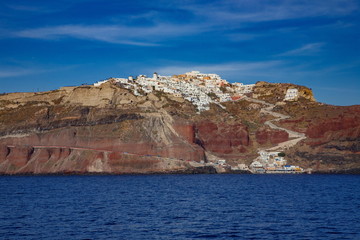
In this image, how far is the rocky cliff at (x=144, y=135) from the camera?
447 ft

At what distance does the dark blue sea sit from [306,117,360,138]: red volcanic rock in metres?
75.9

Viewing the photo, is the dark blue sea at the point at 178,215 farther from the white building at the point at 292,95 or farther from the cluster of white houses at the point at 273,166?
the white building at the point at 292,95

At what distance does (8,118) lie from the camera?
161000 mm

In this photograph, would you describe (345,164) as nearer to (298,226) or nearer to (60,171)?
(60,171)

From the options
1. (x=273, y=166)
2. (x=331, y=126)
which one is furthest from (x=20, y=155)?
(x=331, y=126)

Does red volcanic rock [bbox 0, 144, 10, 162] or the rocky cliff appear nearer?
the rocky cliff

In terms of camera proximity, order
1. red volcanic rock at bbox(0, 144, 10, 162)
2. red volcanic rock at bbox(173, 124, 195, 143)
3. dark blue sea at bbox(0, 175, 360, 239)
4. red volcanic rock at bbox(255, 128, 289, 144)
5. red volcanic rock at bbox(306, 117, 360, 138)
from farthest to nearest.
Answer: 1. red volcanic rock at bbox(255, 128, 289, 144)
2. red volcanic rock at bbox(306, 117, 360, 138)
3. red volcanic rock at bbox(173, 124, 195, 143)
4. red volcanic rock at bbox(0, 144, 10, 162)
5. dark blue sea at bbox(0, 175, 360, 239)

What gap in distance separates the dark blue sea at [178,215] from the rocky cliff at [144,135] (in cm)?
5643

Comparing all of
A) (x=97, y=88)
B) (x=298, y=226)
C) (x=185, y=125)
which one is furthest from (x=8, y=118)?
(x=298, y=226)

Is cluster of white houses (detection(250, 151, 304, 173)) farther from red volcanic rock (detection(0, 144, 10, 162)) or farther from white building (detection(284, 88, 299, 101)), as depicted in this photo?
red volcanic rock (detection(0, 144, 10, 162))

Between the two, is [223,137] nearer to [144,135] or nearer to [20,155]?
[144,135]

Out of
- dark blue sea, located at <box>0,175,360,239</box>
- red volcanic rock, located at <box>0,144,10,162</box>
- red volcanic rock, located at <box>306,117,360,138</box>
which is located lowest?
dark blue sea, located at <box>0,175,360,239</box>

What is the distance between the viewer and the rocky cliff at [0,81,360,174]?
447ft

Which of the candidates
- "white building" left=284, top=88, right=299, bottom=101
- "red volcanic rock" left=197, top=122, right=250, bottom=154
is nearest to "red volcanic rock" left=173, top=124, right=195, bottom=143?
"red volcanic rock" left=197, top=122, right=250, bottom=154
